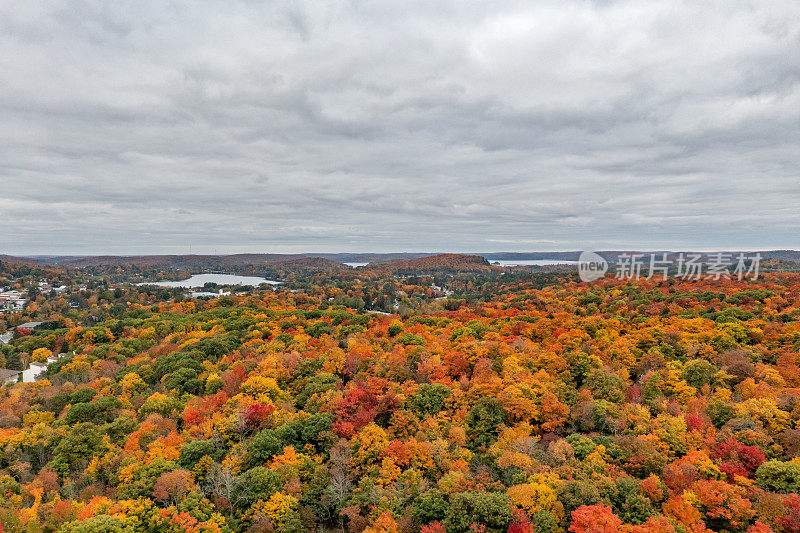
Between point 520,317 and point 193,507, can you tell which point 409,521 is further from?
point 520,317

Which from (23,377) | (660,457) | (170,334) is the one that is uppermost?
(660,457)

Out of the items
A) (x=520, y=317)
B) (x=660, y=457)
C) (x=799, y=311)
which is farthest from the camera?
(x=520, y=317)

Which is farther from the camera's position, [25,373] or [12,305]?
[12,305]

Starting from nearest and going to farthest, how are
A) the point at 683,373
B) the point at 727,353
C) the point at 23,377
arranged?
the point at 683,373, the point at 727,353, the point at 23,377

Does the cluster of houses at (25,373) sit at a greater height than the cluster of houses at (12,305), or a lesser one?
greater

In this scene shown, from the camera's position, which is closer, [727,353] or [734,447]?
[734,447]

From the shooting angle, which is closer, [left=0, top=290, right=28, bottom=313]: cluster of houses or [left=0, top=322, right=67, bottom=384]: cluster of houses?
[left=0, top=322, right=67, bottom=384]: cluster of houses

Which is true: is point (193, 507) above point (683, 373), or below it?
below

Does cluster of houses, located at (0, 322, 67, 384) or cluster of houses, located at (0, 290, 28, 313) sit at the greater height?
cluster of houses, located at (0, 322, 67, 384)

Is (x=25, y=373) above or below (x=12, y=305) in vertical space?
above

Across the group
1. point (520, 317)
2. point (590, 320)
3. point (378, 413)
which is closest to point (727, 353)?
point (590, 320)

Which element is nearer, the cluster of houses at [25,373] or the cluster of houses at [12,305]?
the cluster of houses at [25,373]
